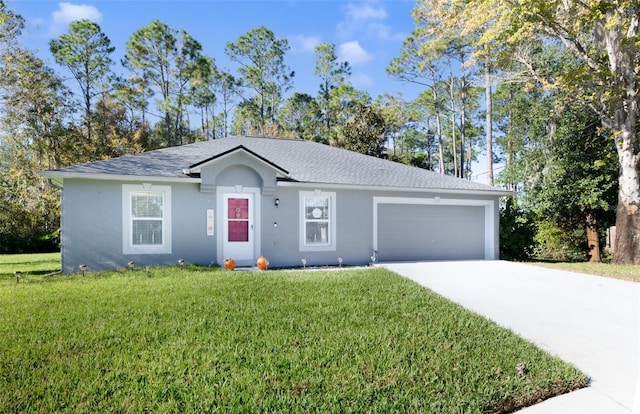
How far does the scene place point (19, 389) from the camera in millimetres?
3191

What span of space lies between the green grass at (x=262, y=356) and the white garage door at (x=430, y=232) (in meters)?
6.05

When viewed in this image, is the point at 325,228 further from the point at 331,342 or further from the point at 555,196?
the point at 555,196

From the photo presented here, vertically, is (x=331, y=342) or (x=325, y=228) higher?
(x=325, y=228)

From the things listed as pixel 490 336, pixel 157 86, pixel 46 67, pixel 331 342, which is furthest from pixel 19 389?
pixel 157 86

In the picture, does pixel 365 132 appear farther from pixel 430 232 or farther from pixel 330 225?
pixel 330 225

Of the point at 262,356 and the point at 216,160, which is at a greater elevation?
the point at 216,160

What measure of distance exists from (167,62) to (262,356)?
93.9ft

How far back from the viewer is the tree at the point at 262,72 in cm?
3032

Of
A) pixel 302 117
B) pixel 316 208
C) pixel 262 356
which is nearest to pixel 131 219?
pixel 316 208

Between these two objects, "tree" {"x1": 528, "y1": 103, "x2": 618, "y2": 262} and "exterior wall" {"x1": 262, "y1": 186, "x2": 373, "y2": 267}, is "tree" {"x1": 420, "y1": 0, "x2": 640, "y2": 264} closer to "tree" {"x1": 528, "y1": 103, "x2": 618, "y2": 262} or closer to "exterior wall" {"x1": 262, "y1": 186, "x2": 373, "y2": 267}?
"tree" {"x1": 528, "y1": 103, "x2": 618, "y2": 262}

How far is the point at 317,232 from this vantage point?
11.4 m

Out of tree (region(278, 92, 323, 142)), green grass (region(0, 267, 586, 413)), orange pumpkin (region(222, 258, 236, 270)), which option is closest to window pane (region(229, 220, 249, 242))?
orange pumpkin (region(222, 258, 236, 270))

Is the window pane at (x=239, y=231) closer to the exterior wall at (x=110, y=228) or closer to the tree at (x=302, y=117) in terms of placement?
the exterior wall at (x=110, y=228)

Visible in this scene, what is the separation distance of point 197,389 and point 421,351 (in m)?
2.42
